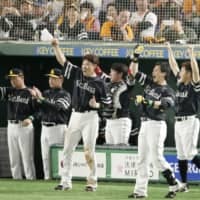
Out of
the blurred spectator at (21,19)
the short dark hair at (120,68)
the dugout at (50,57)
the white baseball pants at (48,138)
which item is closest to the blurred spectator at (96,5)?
the dugout at (50,57)

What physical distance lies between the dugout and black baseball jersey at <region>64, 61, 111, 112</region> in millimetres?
3170

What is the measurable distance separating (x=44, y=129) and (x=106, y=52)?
1727 mm

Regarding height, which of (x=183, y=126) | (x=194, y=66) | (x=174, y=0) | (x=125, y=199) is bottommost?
(x=125, y=199)

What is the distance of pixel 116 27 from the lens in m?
14.7

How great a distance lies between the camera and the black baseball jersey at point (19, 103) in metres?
14.2

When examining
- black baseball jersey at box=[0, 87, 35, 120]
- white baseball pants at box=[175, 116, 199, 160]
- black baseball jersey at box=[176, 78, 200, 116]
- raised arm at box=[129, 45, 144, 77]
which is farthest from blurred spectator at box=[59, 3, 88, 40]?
raised arm at box=[129, 45, 144, 77]

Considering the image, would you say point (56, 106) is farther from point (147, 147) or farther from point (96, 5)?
point (147, 147)

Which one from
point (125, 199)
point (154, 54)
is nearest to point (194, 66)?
point (125, 199)

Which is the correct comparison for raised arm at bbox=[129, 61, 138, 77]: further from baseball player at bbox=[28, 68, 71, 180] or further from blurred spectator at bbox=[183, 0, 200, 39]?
blurred spectator at bbox=[183, 0, 200, 39]

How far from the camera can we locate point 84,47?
14625 millimetres

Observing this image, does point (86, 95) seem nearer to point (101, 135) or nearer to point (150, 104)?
point (150, 104)

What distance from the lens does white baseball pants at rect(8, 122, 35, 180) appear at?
14.2m

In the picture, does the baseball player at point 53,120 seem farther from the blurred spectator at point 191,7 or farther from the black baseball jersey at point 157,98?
the black baseball jersey at point 157,98

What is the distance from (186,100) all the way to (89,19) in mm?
3776
